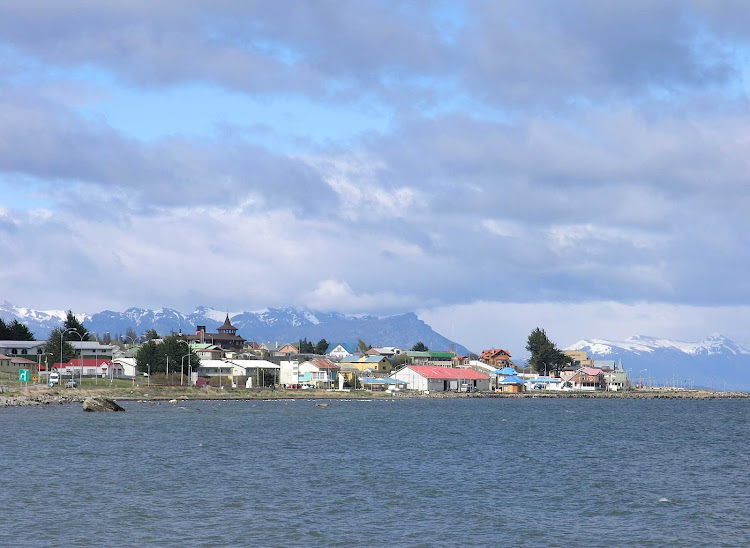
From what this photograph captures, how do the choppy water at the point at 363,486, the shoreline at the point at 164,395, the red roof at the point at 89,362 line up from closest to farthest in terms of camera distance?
the choppy water at the point at 363,486 → the shoreline at the point at 164,395 → the red roof at the point at 89,362

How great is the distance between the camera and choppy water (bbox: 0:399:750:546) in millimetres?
36656

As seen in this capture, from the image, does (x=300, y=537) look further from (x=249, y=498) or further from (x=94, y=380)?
(x=94, y=380)

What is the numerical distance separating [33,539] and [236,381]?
530ft

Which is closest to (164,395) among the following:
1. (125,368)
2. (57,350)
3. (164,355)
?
(164,355)

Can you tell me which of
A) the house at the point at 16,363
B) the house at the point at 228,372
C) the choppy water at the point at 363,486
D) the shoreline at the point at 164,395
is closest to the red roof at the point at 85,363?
the house at the point at 16,363

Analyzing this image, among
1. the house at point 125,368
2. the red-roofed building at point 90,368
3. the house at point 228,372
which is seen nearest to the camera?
the red-roofed building at point 90,368

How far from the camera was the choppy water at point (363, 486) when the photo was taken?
1443 inches

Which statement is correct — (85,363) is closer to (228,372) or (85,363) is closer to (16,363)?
(16,363)

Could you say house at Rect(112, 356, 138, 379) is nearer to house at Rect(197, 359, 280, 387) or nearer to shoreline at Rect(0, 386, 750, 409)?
house at Rect(197, 359, 280, 387)

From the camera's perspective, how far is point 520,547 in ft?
114

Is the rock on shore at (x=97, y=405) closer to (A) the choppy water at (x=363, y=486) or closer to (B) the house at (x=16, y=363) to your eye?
(A) the choppy water at (x=363, y=486)

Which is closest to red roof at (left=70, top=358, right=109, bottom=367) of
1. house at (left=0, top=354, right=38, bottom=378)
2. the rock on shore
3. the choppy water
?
house at (left=0, top=354, right=38, bottom=378)

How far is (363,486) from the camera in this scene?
49750 mm

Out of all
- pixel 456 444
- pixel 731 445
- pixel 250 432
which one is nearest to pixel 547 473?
pixel 456 444
